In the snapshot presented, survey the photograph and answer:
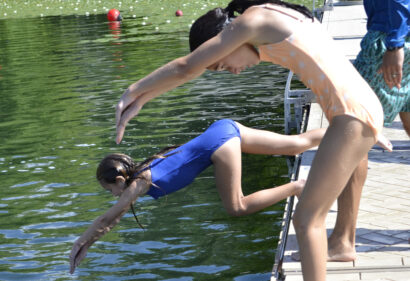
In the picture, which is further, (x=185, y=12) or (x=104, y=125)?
(x=185, y=12)

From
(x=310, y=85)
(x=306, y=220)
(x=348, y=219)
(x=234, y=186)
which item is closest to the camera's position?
(x=306, y=220)

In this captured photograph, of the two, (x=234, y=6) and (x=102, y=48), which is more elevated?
(x=234, y=6)

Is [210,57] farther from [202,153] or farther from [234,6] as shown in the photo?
[202,153]

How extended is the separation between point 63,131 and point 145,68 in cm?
555

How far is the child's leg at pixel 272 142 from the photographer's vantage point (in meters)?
A: 5.39

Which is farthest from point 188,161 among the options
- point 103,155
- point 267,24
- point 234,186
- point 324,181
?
point 103,155

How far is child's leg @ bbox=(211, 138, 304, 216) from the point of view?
5176 mm

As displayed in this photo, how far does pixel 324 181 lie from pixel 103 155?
6.44 meters

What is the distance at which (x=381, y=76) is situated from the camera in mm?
5055

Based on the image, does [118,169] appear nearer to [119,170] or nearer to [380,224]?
[119,170]

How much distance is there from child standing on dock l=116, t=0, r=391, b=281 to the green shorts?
1.29m

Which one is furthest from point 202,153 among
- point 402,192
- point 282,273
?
point 402,192

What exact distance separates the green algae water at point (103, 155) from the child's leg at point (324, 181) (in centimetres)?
208

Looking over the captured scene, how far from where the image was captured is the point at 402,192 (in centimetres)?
612
